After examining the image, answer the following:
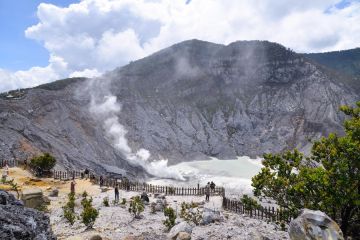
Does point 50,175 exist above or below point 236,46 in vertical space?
below

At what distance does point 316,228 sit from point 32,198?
1959 centimetres

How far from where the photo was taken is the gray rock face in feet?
27.2

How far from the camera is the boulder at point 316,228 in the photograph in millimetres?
13227

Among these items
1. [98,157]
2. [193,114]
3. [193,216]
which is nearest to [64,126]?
[98,157]

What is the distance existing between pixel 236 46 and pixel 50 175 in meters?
112

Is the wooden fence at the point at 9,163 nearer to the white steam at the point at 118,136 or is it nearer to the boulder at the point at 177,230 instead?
the white steam at the point at 118,136

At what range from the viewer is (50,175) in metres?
44.6

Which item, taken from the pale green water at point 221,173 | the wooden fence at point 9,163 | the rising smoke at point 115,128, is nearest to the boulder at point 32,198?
the wooden fence at point 9,163

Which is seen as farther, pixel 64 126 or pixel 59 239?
pixel 64 126

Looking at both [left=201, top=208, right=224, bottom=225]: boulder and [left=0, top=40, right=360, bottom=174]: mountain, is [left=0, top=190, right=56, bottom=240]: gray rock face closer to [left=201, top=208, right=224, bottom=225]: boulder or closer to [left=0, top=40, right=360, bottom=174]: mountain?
[left=201, top=208, right=224, bottom=225]: boulder

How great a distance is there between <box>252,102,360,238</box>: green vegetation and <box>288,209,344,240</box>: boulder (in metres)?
2.75

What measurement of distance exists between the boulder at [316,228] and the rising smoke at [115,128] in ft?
185

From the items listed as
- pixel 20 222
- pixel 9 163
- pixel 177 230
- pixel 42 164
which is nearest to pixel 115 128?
pixel 9 163

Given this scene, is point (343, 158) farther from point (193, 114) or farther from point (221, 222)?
point (193, 114)
